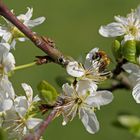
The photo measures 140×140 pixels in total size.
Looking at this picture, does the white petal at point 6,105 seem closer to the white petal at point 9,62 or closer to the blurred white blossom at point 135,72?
the white petal at point 9,62

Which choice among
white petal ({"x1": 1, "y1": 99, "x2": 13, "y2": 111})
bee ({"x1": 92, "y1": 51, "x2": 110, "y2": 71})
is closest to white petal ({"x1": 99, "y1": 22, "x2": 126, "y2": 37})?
bee ({"x1": 92, "y1": 51, "x2": 110, "y2": 71})

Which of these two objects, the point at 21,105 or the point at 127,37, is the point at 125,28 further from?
the point at 21,105

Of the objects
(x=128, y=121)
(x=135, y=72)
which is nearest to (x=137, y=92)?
(x=135, y=72)

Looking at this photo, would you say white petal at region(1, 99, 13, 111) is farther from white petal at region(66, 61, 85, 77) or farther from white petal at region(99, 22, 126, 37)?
white petal at region(99, 22, 126, 37)

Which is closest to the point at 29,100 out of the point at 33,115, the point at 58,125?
the point at 33,115

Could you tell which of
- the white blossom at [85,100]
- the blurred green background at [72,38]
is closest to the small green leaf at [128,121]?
the white blossom at [85,100]

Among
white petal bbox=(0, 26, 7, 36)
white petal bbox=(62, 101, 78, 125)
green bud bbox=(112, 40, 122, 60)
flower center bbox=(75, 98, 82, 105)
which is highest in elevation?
white petal bbox=(0, 26, 7, 36)

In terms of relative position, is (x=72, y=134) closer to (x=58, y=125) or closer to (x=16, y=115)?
(x=58, y=125)
